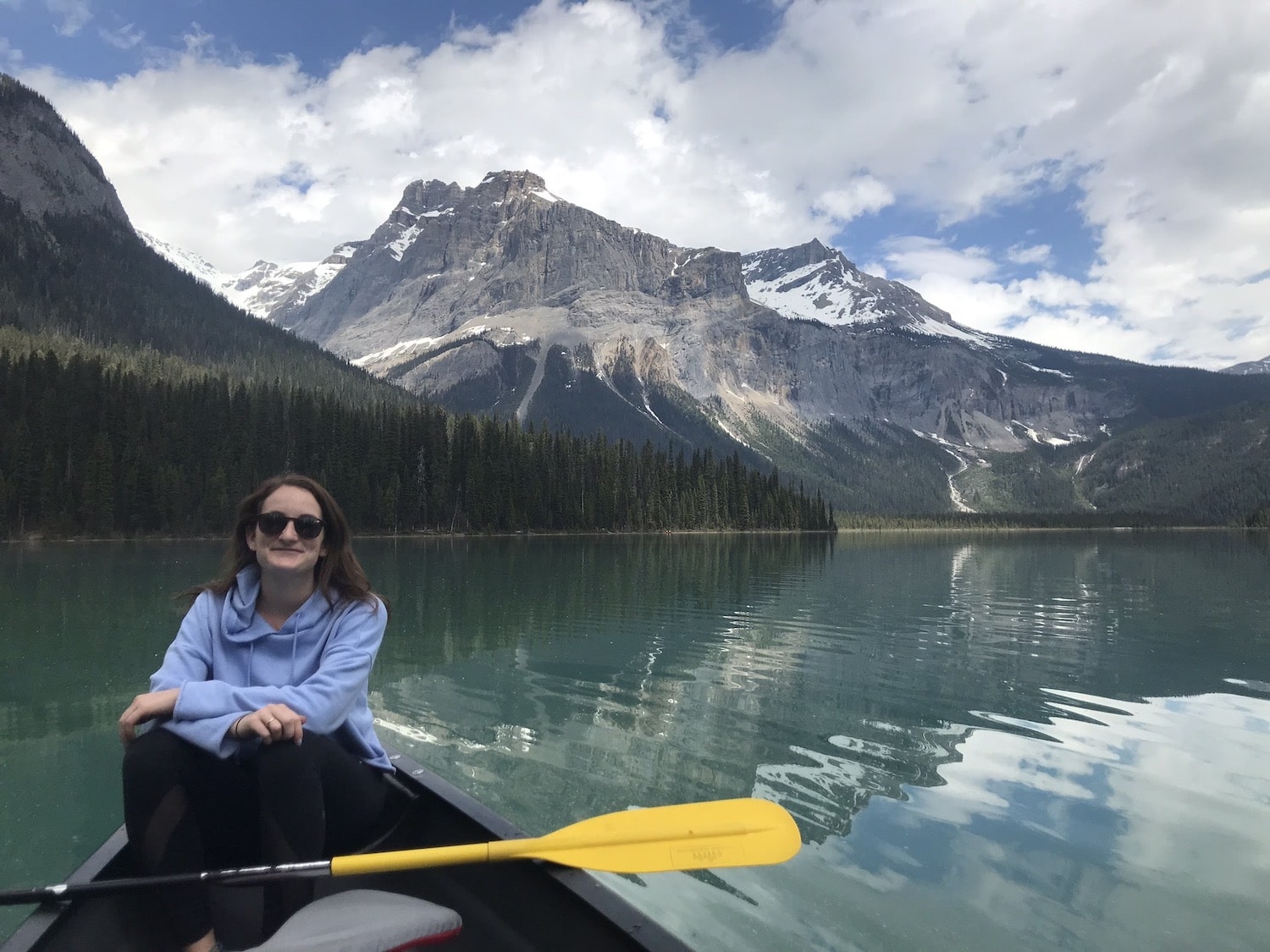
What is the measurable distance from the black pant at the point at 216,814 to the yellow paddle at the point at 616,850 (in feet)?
0.70

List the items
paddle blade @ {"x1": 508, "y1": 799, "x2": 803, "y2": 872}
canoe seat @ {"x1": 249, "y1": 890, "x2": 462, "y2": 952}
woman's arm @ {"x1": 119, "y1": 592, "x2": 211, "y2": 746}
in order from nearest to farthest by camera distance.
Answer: canoe seat @ {"x1": 249, "y1": 890, "x2": 462, "y2": 952}
woman's arm @ {"x1": 119, "y1": 592, "x2": 211, "y2": 746}
paddle blade @ {"x1": 508, "y1": 799, "x2": 803, "y2": 872}

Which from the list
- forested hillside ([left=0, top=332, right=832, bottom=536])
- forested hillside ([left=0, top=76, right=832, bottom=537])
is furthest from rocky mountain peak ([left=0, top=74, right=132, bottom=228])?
forested hillside ([left=0, top=332, right=832, bottom=536])

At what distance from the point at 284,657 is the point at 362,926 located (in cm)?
162

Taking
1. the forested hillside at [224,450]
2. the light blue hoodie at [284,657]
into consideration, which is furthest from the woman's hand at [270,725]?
the forested hillside at [224,450]

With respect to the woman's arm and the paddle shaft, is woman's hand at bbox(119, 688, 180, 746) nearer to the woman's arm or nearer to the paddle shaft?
the woman's arm

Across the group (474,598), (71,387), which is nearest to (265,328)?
(71,387)

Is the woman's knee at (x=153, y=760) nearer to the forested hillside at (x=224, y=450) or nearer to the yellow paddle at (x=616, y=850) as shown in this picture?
the yellow paddle at (x=616, y=850)

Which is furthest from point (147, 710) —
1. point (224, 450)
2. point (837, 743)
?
point (224, 450)

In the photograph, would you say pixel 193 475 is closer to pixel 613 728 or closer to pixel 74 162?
pixel 613 728

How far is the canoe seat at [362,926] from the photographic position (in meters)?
3.43

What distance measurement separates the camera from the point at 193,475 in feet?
260

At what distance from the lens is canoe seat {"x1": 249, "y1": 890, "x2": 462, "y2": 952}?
3.43 m

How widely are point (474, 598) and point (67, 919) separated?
88.2 ft

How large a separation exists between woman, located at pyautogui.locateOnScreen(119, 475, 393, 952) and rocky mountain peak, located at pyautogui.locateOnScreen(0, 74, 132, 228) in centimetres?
22464
